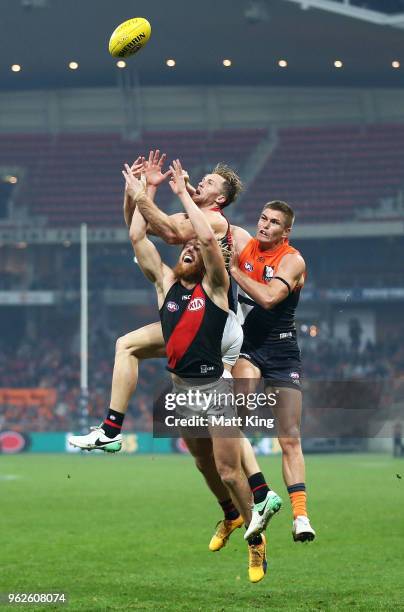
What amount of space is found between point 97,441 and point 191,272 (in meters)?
1.79

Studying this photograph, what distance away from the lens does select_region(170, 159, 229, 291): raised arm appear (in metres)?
10.4

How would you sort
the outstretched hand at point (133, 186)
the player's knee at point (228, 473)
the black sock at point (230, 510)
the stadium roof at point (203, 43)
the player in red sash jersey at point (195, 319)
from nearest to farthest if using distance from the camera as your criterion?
the player in red sash jersey at point (195, 319) → the player's knee at point (228, 473) → the outstretched hand at point (133, 186) → the black sock at point (230, 510) → the stadium roof at point (203, 43)

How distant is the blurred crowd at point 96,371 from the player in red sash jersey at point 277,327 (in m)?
31.9

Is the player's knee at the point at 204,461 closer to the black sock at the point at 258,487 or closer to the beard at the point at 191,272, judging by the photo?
the black sock at the point at 258,487

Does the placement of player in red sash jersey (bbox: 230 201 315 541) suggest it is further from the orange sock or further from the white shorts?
the white shorts

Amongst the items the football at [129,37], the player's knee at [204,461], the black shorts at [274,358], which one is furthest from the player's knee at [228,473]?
the football at [129,37]

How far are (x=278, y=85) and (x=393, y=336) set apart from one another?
1238cm

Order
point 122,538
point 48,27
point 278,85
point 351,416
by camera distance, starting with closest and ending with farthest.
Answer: point 351,416, point 122,538, point 48,27, point 278,85

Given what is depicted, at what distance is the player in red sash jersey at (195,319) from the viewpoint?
10781 mm

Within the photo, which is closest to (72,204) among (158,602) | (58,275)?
(58,275)

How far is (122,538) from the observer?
60.8ft

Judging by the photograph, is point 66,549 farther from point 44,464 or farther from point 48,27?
point 48,27

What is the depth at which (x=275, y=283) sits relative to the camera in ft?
37.0

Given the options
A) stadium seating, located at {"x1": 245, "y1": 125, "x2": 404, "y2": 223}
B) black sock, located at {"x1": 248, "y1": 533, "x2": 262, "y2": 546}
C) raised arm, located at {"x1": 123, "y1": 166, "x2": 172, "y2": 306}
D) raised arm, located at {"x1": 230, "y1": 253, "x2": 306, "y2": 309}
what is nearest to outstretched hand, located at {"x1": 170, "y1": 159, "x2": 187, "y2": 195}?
raised arm, located at {"x1": 123, "y1": 166, "x2": 172, "y2": 306}
